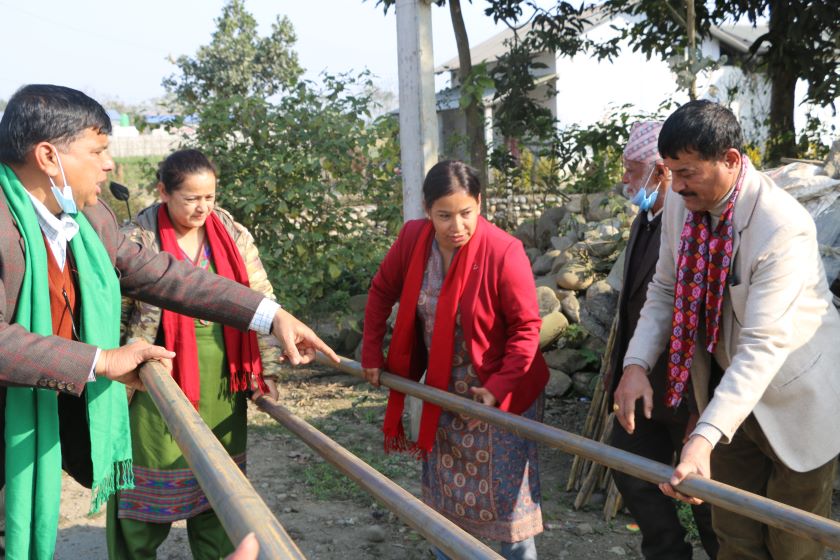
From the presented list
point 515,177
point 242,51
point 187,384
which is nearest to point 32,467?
point 187,384

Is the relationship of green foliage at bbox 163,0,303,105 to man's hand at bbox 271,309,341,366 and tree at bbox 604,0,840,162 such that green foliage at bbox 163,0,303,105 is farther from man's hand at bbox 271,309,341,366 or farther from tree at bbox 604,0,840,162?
man's hand at bbox 271,309,341,366

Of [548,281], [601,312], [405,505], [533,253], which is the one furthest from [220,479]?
[533,253]

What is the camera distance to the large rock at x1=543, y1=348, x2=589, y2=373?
19.6 feet

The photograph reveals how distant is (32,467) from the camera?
8.39 ft

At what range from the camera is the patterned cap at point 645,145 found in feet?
10.7

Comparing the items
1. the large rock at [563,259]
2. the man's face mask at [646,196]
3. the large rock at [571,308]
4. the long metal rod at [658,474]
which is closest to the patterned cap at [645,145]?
the man's face mask at [646,196]

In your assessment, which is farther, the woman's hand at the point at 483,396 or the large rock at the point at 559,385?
the large rock at the point at 559,385

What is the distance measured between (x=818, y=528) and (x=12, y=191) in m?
2.22

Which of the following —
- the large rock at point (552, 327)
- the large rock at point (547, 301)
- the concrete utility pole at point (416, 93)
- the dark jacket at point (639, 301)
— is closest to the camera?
the dark jacket at point (639, 301)

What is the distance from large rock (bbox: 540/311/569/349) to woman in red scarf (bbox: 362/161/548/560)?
8.85ft

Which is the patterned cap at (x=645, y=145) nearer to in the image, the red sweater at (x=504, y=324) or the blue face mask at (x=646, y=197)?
the blue face mask at (x=646, y=197)

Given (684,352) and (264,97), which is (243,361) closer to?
(684,352)

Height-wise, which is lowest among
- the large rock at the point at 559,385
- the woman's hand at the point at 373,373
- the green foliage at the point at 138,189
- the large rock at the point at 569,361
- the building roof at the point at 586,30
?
the large rock at the point at 559,385

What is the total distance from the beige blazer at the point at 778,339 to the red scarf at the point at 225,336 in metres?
A: 1.73
